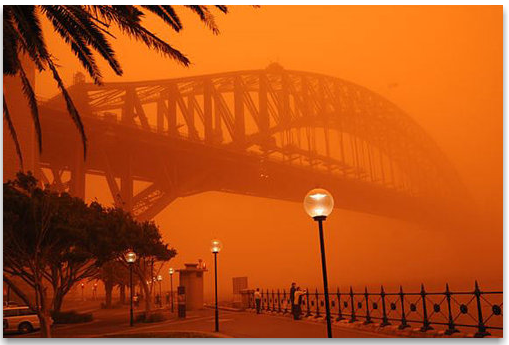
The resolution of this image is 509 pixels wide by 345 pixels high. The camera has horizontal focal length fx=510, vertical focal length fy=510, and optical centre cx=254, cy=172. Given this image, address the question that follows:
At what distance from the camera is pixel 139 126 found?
14789 millimetres

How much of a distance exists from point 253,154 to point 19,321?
24.6 feet

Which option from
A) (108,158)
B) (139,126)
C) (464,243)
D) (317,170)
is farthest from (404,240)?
(139,126)

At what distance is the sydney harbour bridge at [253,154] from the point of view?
11344mm

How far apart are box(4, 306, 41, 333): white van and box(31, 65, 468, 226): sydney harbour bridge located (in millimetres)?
2847

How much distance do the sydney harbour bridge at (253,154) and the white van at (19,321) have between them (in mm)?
2847

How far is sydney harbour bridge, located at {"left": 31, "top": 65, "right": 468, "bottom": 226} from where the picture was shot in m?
11.3

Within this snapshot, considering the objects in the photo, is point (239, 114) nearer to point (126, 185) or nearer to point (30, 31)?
point (126, 185)

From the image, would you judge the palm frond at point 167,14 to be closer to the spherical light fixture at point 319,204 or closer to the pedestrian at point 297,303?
the spherical light fixture at point 319,204

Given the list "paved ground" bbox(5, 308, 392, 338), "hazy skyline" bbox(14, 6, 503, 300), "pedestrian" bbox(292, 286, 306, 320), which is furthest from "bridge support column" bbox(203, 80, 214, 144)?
"paved ground" bbox(5, 308, 392, 338)

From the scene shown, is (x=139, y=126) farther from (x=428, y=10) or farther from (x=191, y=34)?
(x=428, y=10)

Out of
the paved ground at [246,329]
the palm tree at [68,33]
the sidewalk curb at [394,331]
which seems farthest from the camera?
the paved ground at [246,329]

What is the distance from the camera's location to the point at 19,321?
9.78 meters

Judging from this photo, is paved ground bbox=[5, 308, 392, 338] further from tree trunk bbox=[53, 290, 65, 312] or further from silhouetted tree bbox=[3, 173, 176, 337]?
tree trunk bbox=[53, 290, 65, 312]

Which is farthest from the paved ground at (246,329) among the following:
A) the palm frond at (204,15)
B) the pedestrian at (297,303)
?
the palm frond at (204,15)
